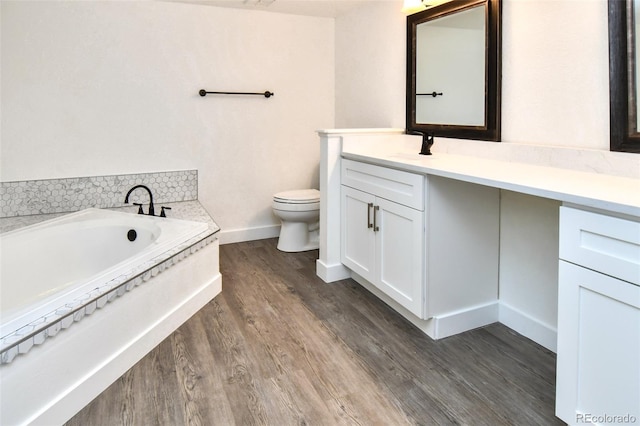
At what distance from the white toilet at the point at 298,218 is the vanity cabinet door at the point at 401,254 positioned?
1.11 meters

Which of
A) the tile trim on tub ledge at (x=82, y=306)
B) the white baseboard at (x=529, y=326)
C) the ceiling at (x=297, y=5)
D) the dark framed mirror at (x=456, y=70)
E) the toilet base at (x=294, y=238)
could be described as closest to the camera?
the tile trim on tub ledge at (x=82, y=306)

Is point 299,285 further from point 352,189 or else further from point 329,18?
point 329,18

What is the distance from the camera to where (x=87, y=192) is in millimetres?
3514

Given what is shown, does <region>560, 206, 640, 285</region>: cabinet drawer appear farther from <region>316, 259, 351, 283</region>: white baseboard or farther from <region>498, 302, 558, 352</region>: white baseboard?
<region>316, 259, 351, 283</region>: white baseboard

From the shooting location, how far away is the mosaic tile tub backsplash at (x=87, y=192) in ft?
10.8

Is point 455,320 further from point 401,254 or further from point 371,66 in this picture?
point 371,66

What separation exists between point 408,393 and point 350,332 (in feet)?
1.91

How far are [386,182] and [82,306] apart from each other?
1541 millimetres

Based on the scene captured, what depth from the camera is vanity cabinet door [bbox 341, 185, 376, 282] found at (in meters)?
2.71

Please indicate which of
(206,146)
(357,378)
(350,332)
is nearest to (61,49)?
(206,146)

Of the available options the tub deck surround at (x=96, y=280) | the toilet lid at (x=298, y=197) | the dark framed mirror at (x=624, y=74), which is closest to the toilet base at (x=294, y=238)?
the toilet lid at (x=298, y=197)

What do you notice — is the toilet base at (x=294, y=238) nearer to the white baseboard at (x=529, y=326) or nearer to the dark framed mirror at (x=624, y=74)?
the white baseboard at (x=529, y=326)

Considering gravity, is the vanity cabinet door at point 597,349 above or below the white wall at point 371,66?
below

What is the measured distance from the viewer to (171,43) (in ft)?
12.0
